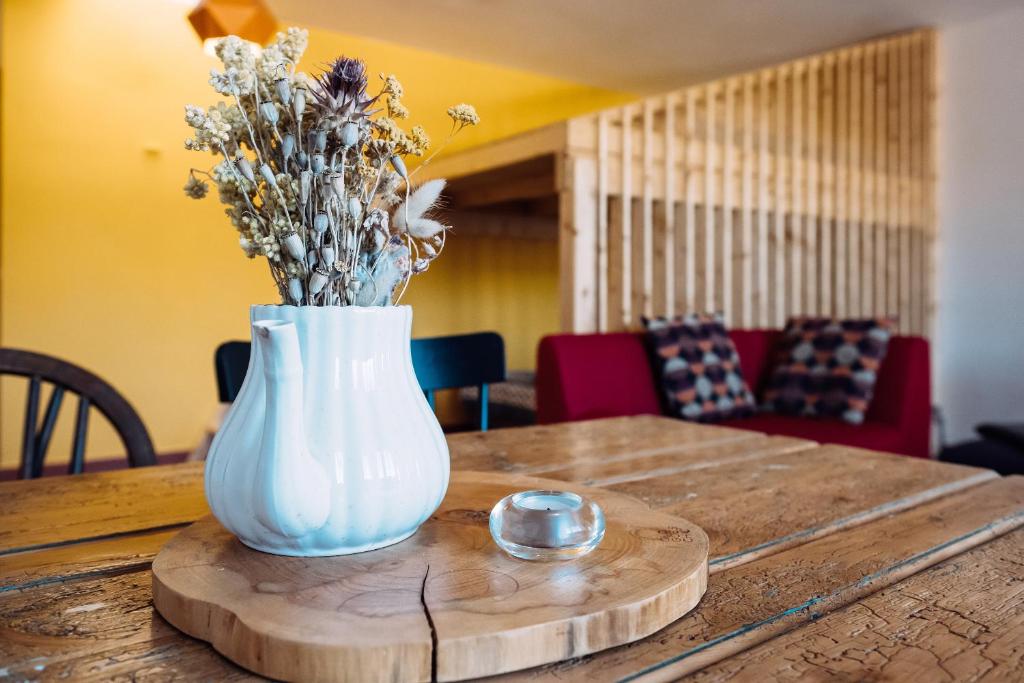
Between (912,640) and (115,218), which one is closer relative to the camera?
(912,640)

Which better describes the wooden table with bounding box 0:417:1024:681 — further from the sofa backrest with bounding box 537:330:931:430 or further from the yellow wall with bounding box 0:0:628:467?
the yellow wall with bounding box 0:0:628:467

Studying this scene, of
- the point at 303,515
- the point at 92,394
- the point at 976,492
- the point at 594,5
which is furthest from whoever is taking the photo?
the point at 594,5

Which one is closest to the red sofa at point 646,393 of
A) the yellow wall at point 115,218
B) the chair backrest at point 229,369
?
the yellow wall at point 115,218

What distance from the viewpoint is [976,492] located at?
936mm

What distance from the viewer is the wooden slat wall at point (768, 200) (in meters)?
3.39

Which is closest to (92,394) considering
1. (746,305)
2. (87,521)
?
(87,521)

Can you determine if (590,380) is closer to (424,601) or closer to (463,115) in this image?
(463,115)

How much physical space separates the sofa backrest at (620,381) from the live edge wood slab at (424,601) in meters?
2.11

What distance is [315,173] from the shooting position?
0.59m

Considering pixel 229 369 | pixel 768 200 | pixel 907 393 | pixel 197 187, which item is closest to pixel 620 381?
pixel 907 393

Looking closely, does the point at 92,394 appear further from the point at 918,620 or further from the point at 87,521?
the point at 918,620

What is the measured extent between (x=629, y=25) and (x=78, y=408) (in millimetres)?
4264

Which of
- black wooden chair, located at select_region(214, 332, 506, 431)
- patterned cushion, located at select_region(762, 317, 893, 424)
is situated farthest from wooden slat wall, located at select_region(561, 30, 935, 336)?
black wooden chair, located at select_region(214, 332, 506, 431)

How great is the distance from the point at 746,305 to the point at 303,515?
362cm
